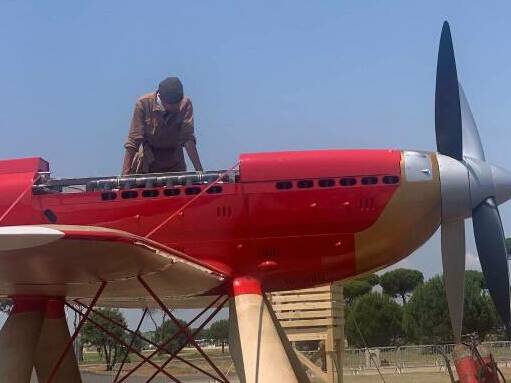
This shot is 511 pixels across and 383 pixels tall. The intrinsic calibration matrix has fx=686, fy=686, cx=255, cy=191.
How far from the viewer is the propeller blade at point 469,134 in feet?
30.3

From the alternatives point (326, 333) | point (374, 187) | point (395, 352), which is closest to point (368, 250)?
point (374, 187)

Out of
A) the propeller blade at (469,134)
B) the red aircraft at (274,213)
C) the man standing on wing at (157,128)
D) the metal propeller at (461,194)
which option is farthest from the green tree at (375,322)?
the red aircraft at (274,213)

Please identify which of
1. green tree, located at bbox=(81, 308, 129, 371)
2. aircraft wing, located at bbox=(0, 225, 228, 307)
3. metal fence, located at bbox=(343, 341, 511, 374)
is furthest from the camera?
metal fence, located at bbox=(343, 341, 511, 374)

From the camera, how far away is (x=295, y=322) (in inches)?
670

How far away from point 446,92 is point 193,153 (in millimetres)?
3606

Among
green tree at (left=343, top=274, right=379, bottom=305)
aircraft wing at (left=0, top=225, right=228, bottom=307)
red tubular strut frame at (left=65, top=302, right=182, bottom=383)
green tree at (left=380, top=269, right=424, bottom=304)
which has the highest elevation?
green tree at (left=380, top=269, right=424, bottom=304)

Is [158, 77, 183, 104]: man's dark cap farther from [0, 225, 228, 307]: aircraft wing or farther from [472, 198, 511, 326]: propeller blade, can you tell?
[472, 198, 511, 326]: propeller blade

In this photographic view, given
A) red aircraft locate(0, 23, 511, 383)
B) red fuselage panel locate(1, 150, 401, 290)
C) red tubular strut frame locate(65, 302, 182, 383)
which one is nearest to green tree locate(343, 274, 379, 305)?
red tubular strut frame locate(65, 302, 182, 383)

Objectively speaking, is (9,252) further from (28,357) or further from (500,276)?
(500,276)

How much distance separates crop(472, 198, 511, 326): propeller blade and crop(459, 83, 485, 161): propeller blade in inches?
32.0

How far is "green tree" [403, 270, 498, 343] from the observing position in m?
54.6

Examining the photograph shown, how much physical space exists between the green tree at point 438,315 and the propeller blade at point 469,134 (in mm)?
45382

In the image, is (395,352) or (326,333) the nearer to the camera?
(326,333)

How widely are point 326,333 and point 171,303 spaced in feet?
19.8
